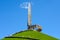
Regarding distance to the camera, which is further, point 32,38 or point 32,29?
point 32,29

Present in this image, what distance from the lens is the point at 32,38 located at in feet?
151

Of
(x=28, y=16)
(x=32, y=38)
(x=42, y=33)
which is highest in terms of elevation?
(x=28, y=16)

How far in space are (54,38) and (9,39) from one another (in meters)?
14.7

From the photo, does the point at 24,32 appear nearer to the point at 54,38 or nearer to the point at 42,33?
the point at 42,33

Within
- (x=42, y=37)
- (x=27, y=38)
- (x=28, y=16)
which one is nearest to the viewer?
(x=27, y=38)

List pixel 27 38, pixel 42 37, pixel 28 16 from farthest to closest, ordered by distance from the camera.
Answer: pixel 28 16
pixel 42 37
pixel 27 38

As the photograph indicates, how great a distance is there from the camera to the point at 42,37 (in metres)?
50.5

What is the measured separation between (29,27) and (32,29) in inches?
50.8

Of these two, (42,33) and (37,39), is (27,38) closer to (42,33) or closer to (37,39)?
(37,39)

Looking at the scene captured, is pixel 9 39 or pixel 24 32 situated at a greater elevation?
pixel 24 32

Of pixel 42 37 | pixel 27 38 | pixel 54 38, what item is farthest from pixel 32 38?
pixel 54 38

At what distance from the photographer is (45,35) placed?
5247 centimetres

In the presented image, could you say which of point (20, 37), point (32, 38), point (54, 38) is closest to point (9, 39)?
point (20, 37)

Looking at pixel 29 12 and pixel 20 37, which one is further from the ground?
pixel 29 12
